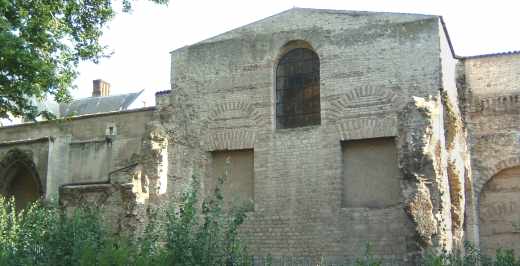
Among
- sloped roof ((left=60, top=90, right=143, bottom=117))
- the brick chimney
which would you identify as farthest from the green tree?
the brick chimney

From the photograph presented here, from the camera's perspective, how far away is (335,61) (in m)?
13.9

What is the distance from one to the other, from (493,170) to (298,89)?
5.30 m

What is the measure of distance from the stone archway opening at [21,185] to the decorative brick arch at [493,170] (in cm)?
1321

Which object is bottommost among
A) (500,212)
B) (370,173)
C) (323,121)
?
(500,212)

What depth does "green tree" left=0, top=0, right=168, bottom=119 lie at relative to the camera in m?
11.5

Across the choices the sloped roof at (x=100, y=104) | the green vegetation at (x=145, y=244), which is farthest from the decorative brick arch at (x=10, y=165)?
the green vegetation at (x=145, y=244)

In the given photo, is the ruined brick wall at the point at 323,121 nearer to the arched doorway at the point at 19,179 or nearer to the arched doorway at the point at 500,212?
the arched doorway at the point at 500,212

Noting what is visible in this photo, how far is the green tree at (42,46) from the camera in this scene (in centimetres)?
1146

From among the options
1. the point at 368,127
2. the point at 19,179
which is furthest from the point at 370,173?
the point at 19,179

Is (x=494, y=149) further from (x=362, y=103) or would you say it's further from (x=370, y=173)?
(x=362, y=103)

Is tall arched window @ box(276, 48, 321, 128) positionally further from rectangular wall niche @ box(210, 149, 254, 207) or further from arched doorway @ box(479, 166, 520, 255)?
arched doorway @ box(479, 166, 520, 255)

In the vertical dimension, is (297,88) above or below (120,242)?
above

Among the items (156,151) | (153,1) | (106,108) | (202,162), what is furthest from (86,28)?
(106,108)

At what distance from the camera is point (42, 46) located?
39.7 feet
